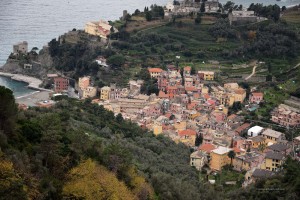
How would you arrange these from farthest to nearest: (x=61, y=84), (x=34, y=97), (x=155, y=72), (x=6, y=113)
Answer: (x=61, y=84) → (x=155, y=72) → (x=34, y=97) → (x=6, y=113)

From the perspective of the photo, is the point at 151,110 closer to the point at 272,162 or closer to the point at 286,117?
the point at 286,117

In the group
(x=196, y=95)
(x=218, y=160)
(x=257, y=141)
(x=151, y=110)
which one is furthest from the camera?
(x=196, y=95)

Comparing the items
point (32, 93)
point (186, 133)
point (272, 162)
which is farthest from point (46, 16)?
point (272, 162)

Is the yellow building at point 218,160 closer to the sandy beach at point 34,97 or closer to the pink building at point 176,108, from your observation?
the pink building at point 176,108

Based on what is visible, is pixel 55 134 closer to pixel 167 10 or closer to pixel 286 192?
pixel 286 192

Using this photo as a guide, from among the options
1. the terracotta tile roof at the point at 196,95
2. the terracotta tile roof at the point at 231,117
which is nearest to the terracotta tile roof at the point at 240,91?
the terracotta tile roof at the point at 196,95

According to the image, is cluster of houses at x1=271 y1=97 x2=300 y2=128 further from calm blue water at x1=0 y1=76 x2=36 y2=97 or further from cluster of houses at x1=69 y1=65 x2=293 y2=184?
calm blue water at x1=0 y1=76 x2=36 y2=97
